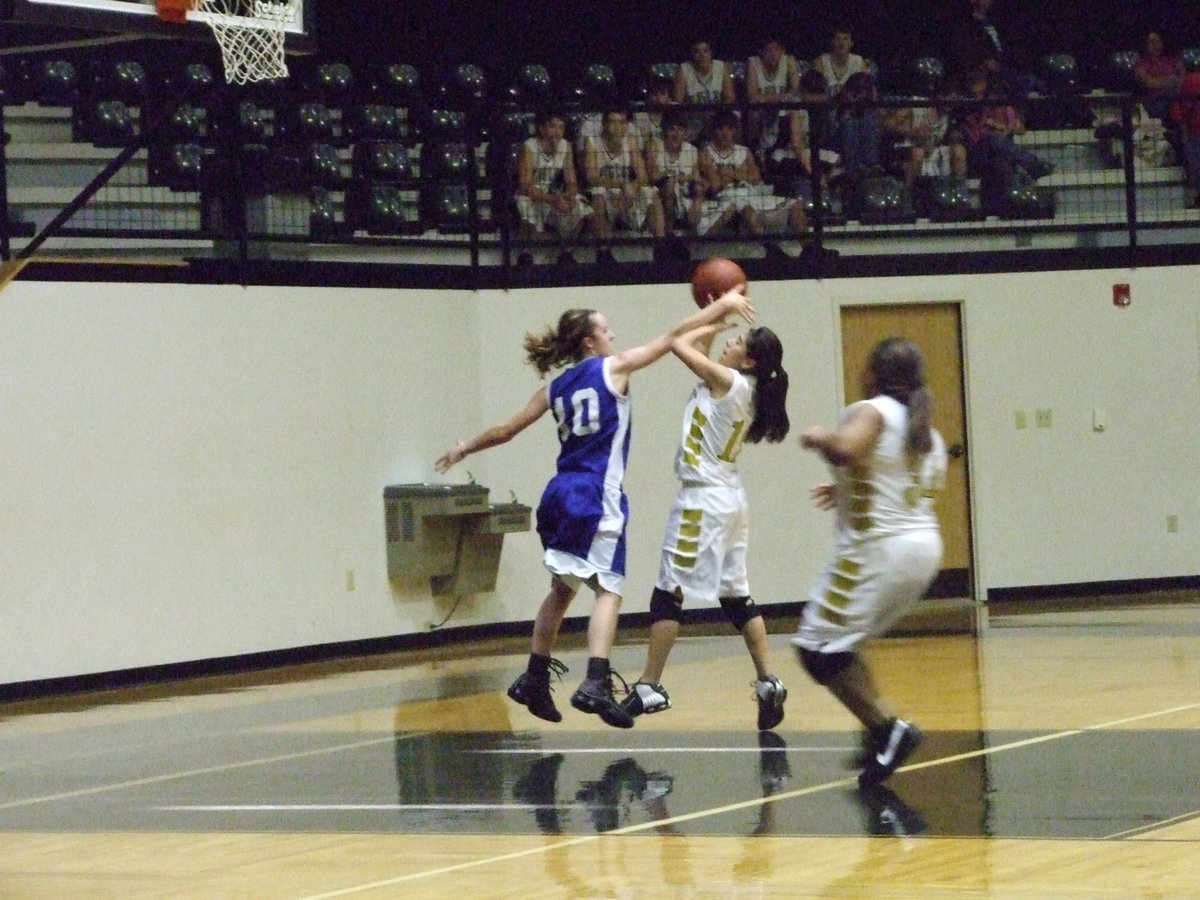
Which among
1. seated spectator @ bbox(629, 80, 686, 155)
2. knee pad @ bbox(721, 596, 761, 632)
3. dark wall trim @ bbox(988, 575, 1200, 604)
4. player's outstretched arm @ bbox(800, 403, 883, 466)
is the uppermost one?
seated spectator @ bbox(629, 80, 686, 155)

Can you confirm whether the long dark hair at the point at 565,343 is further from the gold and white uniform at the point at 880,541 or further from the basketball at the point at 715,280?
the gold and white uniform at the point at 880,541

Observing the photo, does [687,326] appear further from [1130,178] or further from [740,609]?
[1130,178]

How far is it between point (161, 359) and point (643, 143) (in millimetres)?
4223

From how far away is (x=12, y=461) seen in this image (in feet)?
39.1

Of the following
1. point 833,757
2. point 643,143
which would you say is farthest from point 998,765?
point 643,143

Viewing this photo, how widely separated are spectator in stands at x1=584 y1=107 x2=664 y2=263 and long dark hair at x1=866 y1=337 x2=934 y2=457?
26.7 ft

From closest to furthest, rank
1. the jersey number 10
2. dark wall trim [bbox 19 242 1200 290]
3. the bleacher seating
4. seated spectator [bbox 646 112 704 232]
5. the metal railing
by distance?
the jersey number 10, dark wall trim [bbox 19 242 1200 290], the metal railing, the bleacher seating, seated spectator [bbox 646 112 704 232]

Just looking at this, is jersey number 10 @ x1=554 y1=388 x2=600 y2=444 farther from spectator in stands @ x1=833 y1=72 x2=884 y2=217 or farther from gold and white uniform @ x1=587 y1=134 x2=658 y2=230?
spectator in stands @ x1=833 y1=72 x2=884 y2=217

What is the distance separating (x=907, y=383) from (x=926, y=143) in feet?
30.2

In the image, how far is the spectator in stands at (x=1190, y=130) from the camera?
16297mm

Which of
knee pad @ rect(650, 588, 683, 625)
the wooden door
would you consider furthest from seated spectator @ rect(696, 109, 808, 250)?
knee pad @ rect(650, 588, 683, 625)

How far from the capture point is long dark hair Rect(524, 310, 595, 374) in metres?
8.91

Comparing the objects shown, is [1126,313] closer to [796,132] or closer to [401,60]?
[796,132]

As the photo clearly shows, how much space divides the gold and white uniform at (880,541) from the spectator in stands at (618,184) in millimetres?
8212
